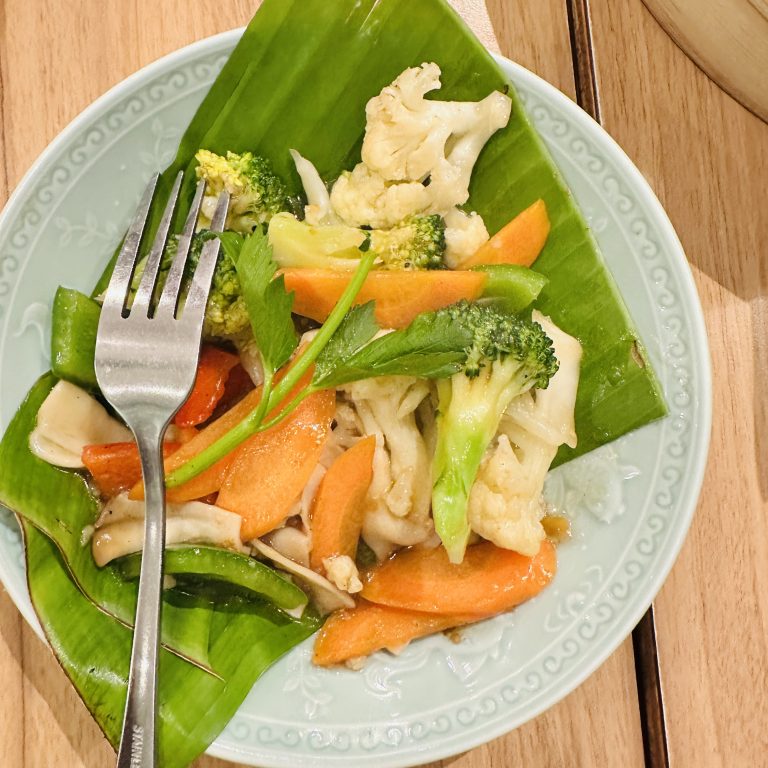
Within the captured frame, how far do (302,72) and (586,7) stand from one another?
852mm

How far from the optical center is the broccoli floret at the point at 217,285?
1.60 m

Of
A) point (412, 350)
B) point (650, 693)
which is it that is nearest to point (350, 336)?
point (412, 350)

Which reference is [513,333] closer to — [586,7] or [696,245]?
[696,245]

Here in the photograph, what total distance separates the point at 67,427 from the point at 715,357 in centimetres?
163

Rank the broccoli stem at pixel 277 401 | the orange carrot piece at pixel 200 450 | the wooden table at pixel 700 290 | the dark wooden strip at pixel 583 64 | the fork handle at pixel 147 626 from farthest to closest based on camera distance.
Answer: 1. the dark wooden strip at pixel 583 64
2. the wooden table at pixel 700 290
3. the orange carrot piece at pixel 200 450
4. the broccoli stem at pixel 277 401
5. the fork handle at pixel 147 626

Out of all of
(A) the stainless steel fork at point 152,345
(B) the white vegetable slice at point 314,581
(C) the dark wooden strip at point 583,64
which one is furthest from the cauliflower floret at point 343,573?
(C) the dark wooden strip at point 583,64

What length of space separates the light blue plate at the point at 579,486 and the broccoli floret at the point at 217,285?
0.55 feet

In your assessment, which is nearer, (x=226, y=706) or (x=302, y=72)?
(x=226, y=706)

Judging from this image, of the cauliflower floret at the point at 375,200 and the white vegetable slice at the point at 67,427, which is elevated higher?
the cauliflower floret at the point at 375,200

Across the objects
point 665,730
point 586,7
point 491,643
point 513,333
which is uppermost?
point 586,7

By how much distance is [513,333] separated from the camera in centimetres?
154

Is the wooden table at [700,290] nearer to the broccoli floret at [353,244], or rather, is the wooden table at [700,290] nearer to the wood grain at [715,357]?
the wood grain at [715,357]

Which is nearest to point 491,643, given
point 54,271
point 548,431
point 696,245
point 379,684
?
point 379,684

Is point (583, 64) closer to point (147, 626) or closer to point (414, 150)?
point (414, 150)
